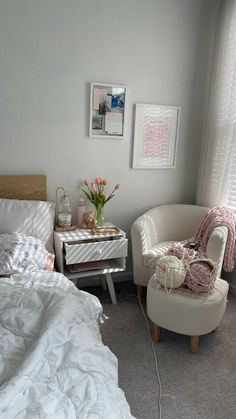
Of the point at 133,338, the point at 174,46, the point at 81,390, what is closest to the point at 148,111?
the point at 174,46

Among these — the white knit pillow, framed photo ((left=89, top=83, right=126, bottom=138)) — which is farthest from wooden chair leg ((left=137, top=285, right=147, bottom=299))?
framed photo ((left=89, top=83, right=126, bottom=138))

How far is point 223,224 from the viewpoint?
7.62 feet

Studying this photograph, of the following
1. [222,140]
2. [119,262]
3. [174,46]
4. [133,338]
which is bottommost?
[133,338]

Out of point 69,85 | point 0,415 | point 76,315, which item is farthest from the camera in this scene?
point 69,85

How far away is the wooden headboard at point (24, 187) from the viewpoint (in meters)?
2.22

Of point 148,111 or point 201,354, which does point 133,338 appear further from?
point 148,111

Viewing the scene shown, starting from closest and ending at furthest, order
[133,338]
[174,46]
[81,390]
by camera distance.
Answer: [81,390]
[133,338]
[174,46]

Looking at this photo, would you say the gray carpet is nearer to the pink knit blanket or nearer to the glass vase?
the pink knit blanket

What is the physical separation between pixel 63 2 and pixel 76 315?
219 cm

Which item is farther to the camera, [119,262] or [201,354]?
[119,262]

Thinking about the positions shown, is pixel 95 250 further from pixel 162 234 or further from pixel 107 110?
pixel 107 110

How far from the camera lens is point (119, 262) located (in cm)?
245

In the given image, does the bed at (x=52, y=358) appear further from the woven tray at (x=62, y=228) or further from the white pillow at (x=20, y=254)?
the woven tray at (x=62, y=228)

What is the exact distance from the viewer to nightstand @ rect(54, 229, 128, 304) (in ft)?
7.11
